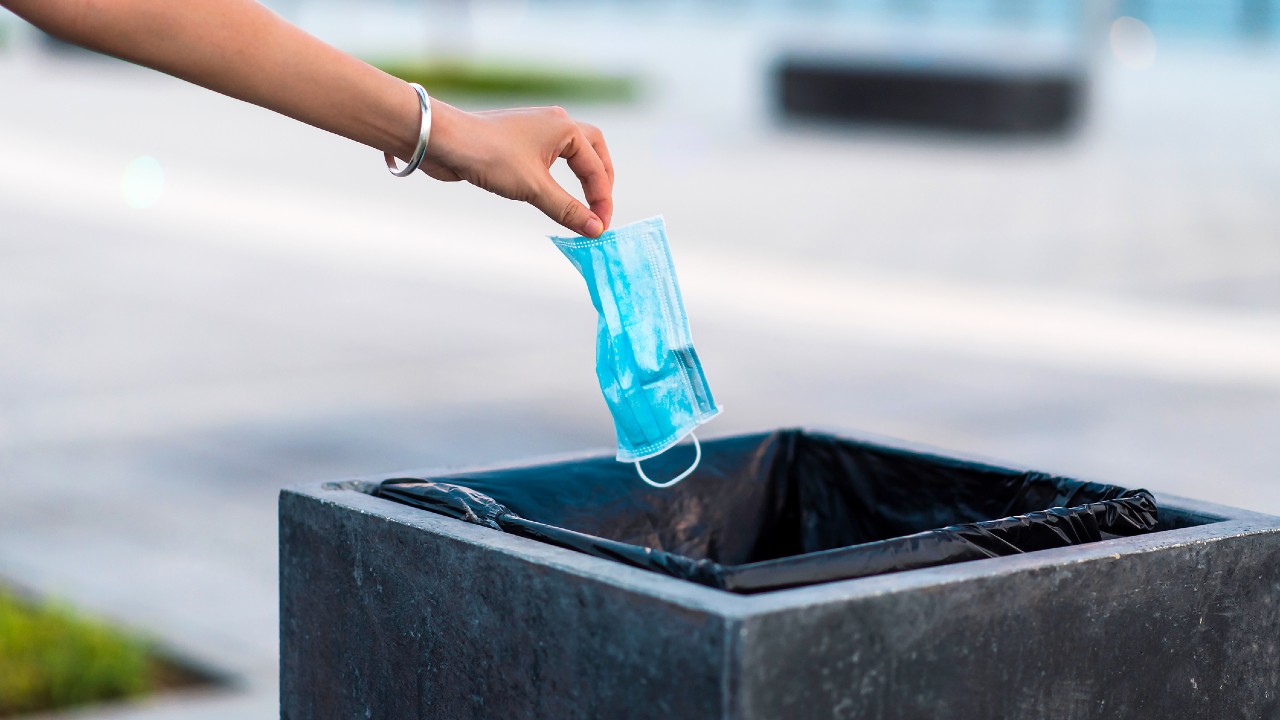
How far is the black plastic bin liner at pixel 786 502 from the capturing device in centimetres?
216

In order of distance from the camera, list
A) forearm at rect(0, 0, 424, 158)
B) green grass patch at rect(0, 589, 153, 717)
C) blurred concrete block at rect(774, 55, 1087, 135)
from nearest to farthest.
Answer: forearm at rect(0, 0, 424, 158) < green grass patch at rect(0, 589, 153, 717) < blurred concrete block at rect(774, 55, 1087, 135)

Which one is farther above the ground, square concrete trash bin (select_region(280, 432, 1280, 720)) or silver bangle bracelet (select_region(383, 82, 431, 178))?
silver bangle bracelet (select_region(383, 82, 431, 178))

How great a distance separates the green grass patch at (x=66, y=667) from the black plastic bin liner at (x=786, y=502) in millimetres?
1696

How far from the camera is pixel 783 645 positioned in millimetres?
1725

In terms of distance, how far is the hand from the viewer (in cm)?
209

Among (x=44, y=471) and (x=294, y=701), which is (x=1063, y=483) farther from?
(x=44, y=471)

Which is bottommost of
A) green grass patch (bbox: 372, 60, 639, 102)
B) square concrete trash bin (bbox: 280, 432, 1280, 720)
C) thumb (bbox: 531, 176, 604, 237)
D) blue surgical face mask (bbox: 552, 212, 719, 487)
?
square concrete trash bin (bbox: 280, 432, 1280, 720)

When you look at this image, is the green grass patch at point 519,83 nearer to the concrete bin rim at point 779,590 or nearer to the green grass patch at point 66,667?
the green grass patch at point 66,667

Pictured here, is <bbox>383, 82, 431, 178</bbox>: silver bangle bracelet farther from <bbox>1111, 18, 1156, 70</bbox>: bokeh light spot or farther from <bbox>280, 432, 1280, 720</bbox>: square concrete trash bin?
<bbox>1111, 18, 1156, 70</bbox>: bokeh light spot

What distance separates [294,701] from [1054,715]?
969mm

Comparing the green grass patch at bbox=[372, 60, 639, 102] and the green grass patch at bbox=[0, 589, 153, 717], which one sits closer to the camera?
the green grass patch at bbox=[0, 589, 153, 717]

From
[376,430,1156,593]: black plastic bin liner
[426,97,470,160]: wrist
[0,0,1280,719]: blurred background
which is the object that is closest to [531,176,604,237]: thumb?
[426,97,470,160]: wrist

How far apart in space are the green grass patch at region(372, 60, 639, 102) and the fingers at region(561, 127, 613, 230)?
18223 millimetres

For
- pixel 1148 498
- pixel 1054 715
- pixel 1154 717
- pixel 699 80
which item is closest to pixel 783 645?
pixel 1054 715
